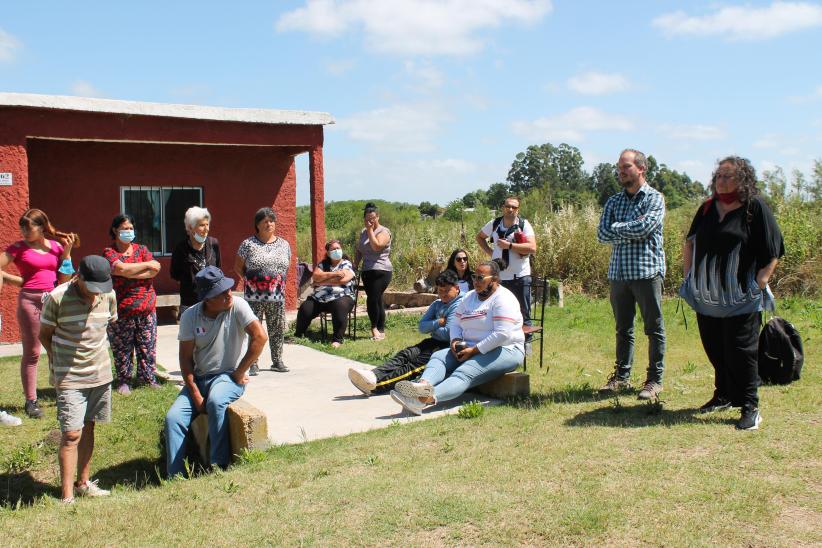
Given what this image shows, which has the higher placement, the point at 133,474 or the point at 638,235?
the point at 638,235

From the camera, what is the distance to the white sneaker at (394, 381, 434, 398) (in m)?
6.24

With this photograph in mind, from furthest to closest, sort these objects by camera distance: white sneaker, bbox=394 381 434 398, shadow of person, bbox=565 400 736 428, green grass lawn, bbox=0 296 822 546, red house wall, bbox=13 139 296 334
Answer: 1. red house wall, bbox=13 139 296 334
2. white sneaker, bbox=394 381 434 398
3. shadow of person, bbox=565 400 736 428
4. green grass lawn, bbox=0 296 822 546

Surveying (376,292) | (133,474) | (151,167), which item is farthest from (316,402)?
(151,167)

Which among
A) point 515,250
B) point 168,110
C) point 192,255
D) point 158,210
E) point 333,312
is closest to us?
point 192,255

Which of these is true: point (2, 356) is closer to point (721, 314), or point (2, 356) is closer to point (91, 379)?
point (91, 379)

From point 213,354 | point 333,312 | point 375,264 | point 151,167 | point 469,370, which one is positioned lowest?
point 469,370

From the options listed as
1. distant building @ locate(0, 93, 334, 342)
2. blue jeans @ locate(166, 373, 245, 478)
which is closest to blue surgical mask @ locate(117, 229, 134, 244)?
blue jeans @ locate(166, 373, 245, 478)

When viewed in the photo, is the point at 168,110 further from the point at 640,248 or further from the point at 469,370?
the point at 640,248

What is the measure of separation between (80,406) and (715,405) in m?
4.46

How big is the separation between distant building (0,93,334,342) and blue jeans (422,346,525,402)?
6.52 meters

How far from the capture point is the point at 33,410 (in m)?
6.95

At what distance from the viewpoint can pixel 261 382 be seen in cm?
781

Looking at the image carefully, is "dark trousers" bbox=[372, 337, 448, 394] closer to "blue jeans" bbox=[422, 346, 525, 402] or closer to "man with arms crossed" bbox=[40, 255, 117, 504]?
"blue jeans" bbox=[422, 346, 525, 402]

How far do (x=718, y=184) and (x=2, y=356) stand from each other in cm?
834
